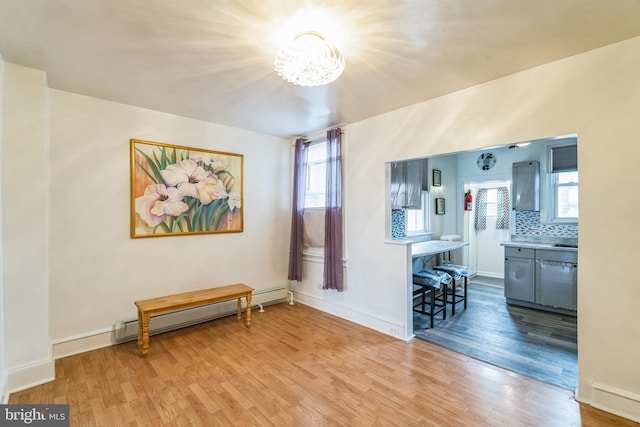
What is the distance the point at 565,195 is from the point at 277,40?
4704 mm

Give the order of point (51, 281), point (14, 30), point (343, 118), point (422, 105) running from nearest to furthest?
point (14, 30) → point (51, 281) → point (422, 105) → point (343, 118)

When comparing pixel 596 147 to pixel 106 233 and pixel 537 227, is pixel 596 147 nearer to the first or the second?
pixel 537 227

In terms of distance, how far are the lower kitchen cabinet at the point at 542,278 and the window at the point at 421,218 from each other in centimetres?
132

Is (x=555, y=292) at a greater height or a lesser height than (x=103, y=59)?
lesser

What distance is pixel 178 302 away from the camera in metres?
2.87

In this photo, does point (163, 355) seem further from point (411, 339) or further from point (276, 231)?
point (411, 339)

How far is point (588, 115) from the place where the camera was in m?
1.94

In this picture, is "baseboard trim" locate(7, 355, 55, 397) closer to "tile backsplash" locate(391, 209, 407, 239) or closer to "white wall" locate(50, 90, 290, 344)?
"white wall" locate(50, 90, 290, 344)

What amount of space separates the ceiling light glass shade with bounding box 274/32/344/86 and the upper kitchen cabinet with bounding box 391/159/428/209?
217 cm

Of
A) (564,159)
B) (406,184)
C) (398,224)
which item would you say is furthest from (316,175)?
(564,159)

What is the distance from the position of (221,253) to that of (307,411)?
7.56 feet

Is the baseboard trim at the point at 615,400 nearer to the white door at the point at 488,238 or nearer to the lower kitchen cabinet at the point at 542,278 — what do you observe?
the lower kitchen cabinet at the point at 542,278

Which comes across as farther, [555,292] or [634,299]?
[555,292]

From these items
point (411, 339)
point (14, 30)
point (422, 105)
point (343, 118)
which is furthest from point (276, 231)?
point (14, 30)
